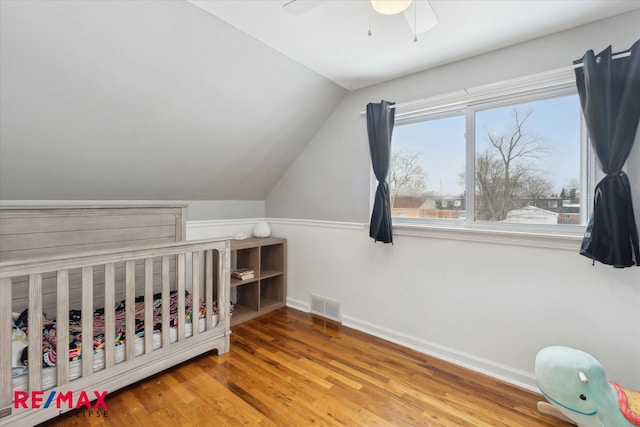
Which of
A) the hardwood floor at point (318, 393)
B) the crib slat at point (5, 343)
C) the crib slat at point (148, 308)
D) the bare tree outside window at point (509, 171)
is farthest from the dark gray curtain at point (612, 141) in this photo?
the crib slat at point (5, 343)

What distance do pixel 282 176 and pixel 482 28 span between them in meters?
2.27

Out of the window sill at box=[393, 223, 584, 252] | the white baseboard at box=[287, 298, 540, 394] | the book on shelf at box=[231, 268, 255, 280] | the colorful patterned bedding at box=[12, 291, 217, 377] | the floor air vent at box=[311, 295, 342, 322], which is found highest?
the window sill at box=[393, 223, 584, 252]

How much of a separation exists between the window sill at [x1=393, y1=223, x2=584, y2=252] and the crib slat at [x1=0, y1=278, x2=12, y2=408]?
7.91ft

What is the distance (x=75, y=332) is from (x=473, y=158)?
2954 millimetres

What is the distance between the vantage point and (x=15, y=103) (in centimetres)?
162

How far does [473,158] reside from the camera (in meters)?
2.27

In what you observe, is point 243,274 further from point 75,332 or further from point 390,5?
point 390,5

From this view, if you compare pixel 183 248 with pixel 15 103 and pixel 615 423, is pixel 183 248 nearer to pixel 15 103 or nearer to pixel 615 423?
pixel 15 103

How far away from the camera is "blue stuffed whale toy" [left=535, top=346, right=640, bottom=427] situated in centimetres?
144

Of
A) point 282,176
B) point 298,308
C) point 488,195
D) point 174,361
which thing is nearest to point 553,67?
point 488,195

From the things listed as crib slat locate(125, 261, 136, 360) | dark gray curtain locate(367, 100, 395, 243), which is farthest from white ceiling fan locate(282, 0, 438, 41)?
crib slat locate(125, 261, 136, 360)

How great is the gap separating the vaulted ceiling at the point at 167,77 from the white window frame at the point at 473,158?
0.94ft

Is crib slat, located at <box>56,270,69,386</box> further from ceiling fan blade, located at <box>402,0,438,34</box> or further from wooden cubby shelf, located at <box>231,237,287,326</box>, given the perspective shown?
ceiling fan blade, located at <box>402,0,438,34</box>

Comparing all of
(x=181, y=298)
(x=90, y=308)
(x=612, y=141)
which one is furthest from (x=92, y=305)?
(x=612, y=141)
